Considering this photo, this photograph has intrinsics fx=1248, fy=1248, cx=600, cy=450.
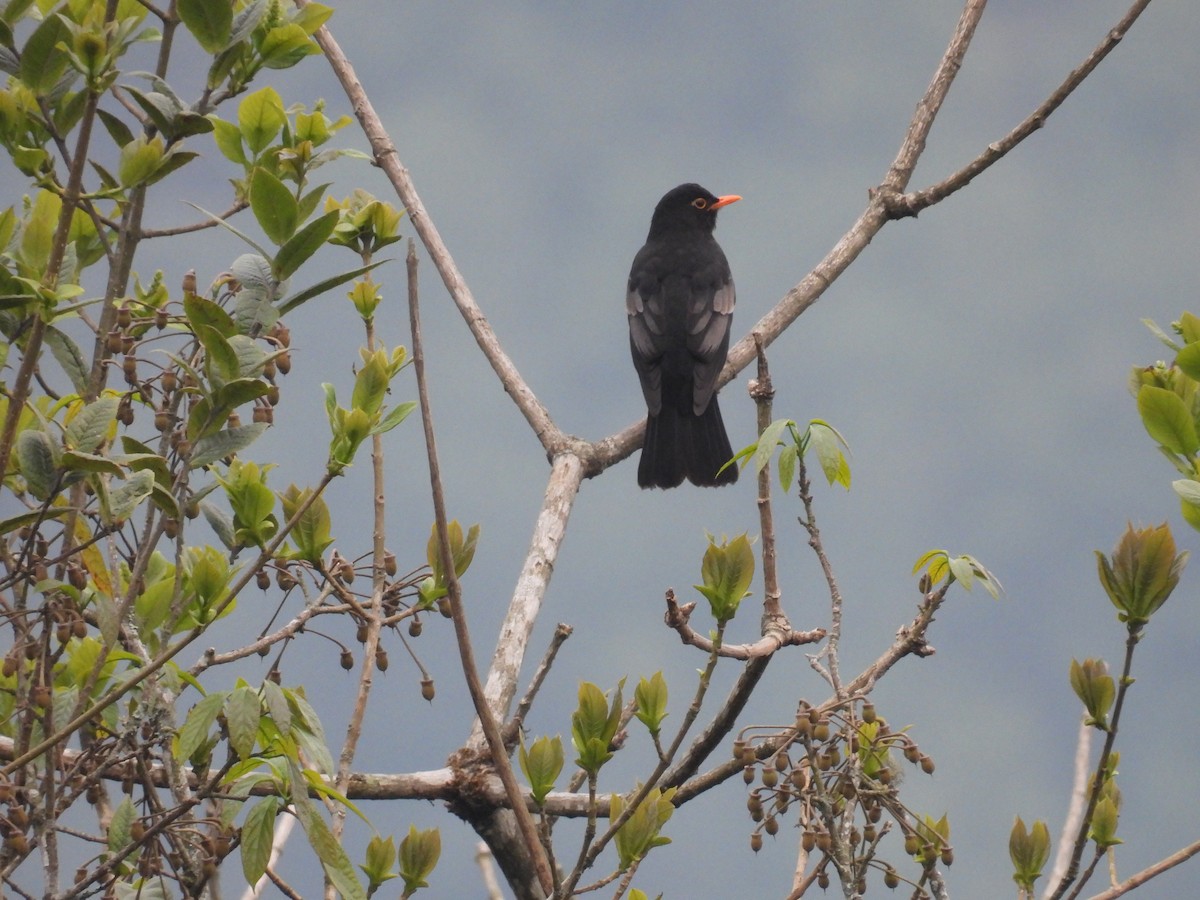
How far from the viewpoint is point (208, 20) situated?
2264mm

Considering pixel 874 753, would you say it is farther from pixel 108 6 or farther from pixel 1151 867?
pixel 108 6

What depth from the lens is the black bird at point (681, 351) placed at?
263 inches

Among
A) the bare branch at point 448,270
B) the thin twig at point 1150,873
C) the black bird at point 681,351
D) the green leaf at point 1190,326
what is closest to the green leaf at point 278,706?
the thin twig at point 1150,873

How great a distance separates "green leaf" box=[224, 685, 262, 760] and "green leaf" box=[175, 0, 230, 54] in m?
1.17

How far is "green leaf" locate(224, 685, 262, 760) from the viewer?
6.55ft

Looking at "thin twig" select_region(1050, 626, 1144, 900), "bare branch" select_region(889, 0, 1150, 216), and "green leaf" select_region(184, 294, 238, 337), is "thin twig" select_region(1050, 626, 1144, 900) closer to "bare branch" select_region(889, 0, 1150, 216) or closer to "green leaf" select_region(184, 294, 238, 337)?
"green leaf" select_region(184, 294, 238, 337)

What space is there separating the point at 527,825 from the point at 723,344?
532 centimetres

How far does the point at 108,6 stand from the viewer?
2.23m

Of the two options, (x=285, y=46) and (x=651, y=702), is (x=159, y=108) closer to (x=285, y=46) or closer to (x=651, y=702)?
(x=285, y=46)

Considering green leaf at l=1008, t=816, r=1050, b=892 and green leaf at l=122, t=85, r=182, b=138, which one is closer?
green leaf at l=122, t=85, r=182, b=138

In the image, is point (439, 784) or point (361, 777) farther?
point (439, 784)

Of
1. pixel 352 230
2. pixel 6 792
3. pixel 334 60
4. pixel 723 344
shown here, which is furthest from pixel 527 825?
pixel 723 344

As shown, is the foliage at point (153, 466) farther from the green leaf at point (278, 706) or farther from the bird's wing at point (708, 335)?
the bird's wing at point (708, 335)

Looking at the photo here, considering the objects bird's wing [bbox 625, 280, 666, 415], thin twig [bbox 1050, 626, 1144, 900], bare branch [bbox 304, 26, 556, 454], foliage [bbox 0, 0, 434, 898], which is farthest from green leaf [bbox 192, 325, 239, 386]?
bird's wing [bbox 625, 280, 666, 415]
